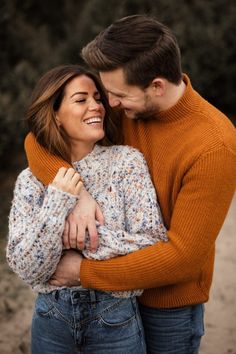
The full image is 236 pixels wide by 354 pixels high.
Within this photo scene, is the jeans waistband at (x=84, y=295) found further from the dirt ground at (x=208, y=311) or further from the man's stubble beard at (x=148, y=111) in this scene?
the dirt ground at (x=208, y=311)

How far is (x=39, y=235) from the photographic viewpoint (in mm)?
1897

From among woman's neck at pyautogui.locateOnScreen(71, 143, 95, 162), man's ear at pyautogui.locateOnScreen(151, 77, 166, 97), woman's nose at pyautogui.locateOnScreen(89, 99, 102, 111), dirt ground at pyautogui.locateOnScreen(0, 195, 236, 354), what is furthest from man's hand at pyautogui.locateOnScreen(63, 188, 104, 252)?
dirt ground at pyautogui.locateOnScreen(0, 195, 236, 354)

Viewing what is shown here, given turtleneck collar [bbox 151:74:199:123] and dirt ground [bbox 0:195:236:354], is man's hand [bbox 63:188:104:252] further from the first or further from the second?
dirt ground [bbox 0:195:236:354]

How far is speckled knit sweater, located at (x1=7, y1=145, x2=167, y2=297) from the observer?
1.91m

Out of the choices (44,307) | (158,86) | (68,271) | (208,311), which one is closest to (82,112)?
(158,86)

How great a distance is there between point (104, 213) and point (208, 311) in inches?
104

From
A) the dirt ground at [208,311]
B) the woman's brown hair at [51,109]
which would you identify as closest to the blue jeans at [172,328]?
the woman's brown hair at [51,109]

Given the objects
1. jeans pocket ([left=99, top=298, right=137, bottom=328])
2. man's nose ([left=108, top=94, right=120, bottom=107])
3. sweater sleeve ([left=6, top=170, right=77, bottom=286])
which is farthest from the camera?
man's nose ([left=108, top=94, right=120, bottom=107])

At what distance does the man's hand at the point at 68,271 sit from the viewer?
6.53 ft

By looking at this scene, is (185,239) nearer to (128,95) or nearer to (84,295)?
(84,295)

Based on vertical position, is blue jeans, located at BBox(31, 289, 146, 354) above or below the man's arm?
below

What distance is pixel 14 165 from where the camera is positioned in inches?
266

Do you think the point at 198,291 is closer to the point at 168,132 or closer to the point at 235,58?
the point at 168,132

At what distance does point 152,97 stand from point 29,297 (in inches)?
111
